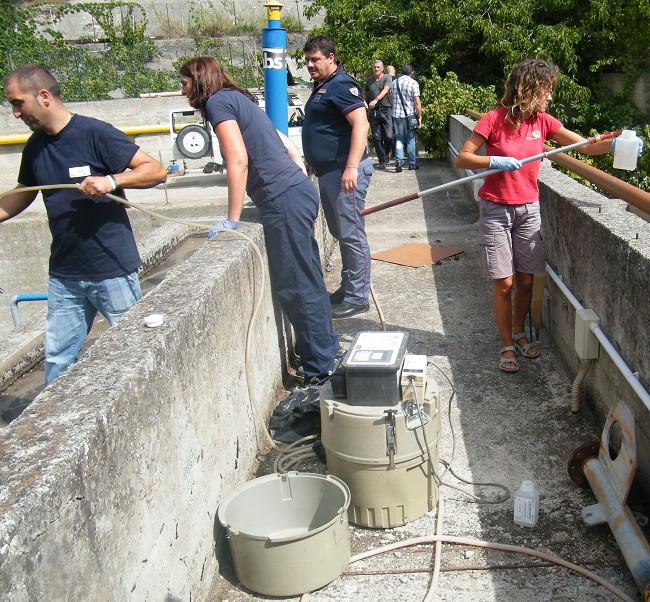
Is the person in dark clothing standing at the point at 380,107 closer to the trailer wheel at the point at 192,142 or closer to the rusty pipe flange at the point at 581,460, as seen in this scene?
the trailer wheel at the point at 192,142

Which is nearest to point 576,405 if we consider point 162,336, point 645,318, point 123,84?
point 645,318

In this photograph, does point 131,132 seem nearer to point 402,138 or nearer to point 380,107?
point 380,107

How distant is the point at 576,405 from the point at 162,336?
2289 mm

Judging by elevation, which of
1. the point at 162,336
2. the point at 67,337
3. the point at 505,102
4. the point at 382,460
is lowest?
the point at 382,460

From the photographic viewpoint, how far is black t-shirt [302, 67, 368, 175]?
4.84 meters

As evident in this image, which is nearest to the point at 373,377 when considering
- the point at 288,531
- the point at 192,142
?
the point at 288,531

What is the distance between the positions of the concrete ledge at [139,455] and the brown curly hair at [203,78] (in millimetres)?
907

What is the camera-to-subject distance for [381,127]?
1188cm

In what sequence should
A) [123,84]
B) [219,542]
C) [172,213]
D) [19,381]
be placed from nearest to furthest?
[219,542] → [19,381] → [172,213] → [123,84]

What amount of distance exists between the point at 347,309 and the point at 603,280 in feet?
6.98

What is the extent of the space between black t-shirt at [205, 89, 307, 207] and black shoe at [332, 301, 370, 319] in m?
1.44

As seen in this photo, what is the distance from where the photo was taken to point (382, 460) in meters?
2.96

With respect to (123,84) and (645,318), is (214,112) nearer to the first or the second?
(645,318)

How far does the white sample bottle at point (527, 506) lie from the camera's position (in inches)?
118
